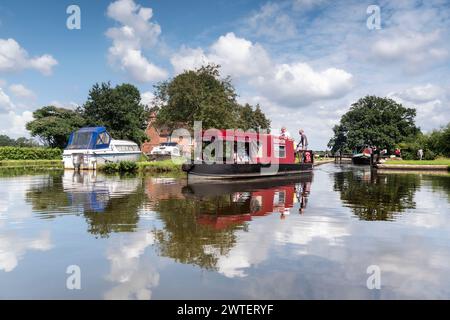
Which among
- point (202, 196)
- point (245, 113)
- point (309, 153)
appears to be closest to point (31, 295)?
point (202, 196)

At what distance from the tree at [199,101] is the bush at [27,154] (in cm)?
1802

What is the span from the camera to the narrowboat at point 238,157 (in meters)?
22.6

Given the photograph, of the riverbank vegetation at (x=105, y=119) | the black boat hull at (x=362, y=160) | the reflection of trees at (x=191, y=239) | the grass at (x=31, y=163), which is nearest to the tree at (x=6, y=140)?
the riverbank vegetation at (x=105, y=119)

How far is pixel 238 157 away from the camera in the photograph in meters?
24.1

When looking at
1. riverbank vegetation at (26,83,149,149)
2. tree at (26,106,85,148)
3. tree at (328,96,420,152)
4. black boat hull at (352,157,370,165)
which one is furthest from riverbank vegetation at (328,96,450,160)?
tree at (26,106,85,148)

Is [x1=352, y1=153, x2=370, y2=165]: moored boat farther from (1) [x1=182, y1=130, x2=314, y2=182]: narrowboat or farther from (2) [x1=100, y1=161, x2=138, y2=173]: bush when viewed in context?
(2) [x1=100, y1=161, x2=138, y2=173]: bush

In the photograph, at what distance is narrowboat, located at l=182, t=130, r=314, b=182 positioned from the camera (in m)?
22.6

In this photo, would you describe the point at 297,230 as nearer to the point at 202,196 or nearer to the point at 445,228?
the point at 445,228

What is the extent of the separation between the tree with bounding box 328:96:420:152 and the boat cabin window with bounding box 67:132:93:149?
47149 mm

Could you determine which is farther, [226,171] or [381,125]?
[381,125]

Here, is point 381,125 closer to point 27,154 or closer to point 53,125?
point 53,125

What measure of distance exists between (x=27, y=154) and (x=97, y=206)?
4409 centimetres

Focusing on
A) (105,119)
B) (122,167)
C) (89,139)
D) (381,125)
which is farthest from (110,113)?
(381,125)

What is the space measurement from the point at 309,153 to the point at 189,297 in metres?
27.9
